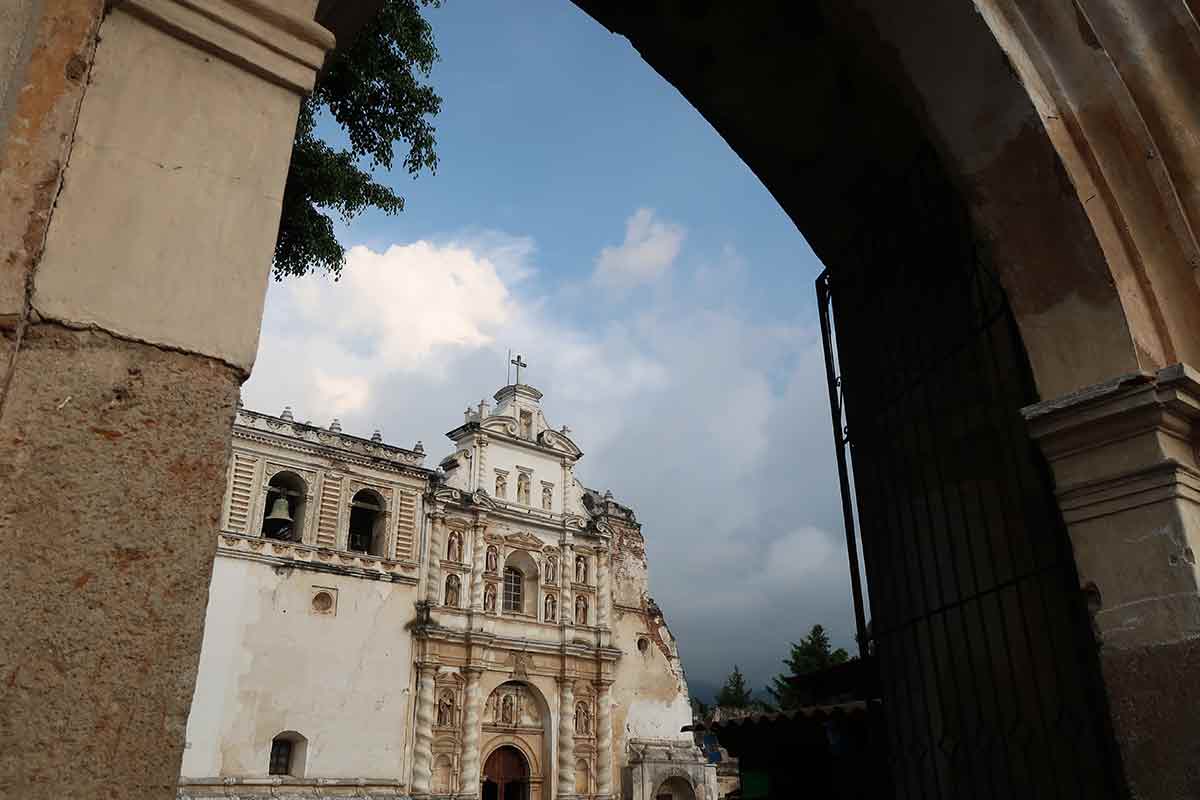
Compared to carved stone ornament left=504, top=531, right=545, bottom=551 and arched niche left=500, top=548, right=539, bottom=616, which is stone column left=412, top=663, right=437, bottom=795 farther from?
carved stone ornament left=504, top=531, right=545, bottom=551

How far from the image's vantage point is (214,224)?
1527mm

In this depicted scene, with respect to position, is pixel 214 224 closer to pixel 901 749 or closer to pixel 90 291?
pixel 90 291

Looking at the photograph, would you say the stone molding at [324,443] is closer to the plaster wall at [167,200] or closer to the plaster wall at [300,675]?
the plaster wall at [300,675]

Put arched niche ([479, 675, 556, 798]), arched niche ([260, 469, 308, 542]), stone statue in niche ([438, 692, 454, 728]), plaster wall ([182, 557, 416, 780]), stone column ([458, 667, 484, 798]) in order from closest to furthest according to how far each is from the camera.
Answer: plaster wall ([182, 557, 416, 780]) < arched niche ([260, 469, 308, 542]) < stone column ([458, 667, 484, 798]) < stone statue in niche ([438, 692, 454, 728]) < arched niche ([479, 675, 556, 798])

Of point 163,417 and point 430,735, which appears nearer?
point 163,417

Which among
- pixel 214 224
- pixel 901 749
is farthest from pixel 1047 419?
pixel 214 224

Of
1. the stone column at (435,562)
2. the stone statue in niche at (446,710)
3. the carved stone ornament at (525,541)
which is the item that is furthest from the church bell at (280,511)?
the carved stone ornament at (525,541)

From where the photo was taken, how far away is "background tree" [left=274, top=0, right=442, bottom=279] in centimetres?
572

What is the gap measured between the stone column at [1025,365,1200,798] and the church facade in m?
14.1

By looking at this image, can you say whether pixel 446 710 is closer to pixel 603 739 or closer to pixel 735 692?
pixel 603 739

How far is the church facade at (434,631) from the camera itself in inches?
640

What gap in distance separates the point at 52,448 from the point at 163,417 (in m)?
0.16

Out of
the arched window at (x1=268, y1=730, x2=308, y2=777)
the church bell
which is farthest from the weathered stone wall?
the church bell

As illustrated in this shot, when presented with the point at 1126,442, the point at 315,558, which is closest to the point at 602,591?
the point at 315,558
